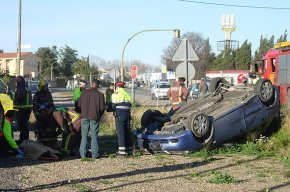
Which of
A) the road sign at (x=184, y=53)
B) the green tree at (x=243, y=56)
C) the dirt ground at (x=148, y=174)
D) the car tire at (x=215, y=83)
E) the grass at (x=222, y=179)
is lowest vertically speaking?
the dirt ground at (x=148, y=174)

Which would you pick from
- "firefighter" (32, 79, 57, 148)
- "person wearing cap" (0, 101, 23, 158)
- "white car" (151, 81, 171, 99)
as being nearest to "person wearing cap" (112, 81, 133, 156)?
"firefighter" (32, 79, 57, 148)

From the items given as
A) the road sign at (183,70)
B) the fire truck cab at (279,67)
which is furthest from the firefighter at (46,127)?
the fire truck cab at (279,67)

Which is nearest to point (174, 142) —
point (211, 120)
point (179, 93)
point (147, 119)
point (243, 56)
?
point (211, 120)

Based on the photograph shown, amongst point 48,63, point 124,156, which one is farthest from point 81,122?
point 48,63

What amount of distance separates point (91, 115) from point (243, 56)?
199ft

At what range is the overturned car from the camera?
10.6 meters

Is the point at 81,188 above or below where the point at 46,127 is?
below

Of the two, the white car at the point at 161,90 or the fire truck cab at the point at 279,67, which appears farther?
the white car at the point at 161,90

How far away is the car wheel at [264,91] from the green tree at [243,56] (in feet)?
187

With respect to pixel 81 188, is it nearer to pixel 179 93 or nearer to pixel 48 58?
pixel 179 93

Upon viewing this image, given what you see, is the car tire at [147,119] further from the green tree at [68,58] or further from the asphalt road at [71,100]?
the green tree at [68,58]

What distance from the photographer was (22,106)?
13.2 metres

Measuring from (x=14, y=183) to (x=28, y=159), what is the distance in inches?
99.1

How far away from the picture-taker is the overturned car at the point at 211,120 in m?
10.6
